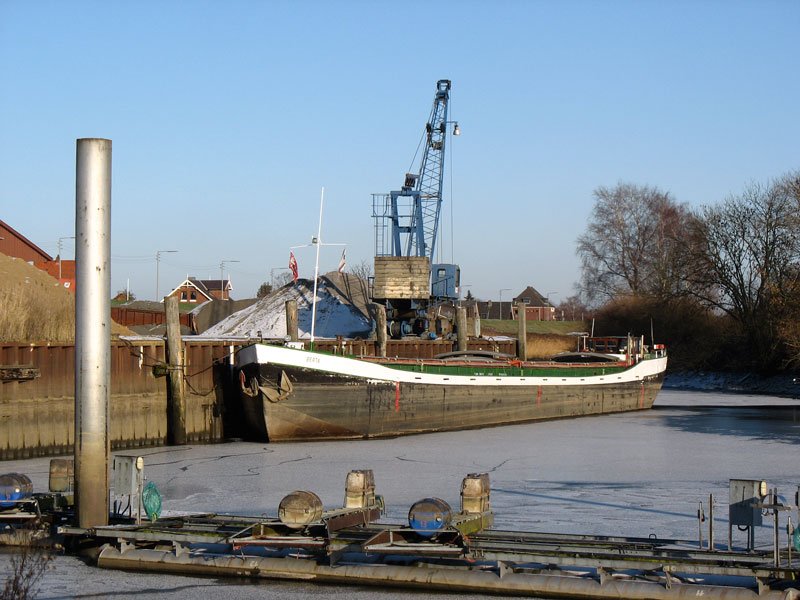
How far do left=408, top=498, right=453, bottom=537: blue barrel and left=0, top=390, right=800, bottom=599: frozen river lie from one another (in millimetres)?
744

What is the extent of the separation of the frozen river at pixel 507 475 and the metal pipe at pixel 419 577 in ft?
0.61

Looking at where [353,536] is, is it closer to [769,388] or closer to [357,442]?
[357,442]

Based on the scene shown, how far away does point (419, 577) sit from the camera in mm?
10562

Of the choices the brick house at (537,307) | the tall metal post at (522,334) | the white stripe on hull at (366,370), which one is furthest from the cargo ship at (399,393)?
the brick house at (537,307)

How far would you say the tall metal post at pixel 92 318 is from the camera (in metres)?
11.8

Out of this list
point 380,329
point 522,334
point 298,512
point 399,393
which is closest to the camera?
point 298,512

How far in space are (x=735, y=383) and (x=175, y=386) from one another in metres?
39.9

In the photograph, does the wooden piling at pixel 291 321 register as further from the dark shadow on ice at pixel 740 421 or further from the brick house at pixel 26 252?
the brick house at pixel 26 252

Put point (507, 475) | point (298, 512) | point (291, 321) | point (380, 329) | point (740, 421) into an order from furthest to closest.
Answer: point (380, 329) → point (740, 421) → point (291, 321) → point (507, 475) → point (298, 512)

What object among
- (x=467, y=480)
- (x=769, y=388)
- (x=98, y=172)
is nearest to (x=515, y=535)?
(x=467, y=480)

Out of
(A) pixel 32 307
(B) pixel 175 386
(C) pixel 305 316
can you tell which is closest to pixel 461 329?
(B) pixel 175 386

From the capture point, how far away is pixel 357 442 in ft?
92.5

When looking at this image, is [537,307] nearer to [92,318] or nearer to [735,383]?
[735,383]

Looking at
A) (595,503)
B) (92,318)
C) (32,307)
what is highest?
(32,307)
